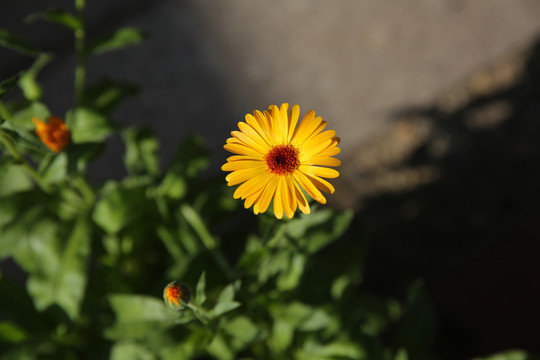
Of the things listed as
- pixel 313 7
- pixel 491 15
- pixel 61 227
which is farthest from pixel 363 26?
pixel 61 227

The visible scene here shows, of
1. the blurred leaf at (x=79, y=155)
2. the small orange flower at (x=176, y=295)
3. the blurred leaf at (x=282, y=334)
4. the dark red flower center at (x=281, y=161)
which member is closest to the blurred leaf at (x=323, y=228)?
the blurred leaf at (x=282, y=334)

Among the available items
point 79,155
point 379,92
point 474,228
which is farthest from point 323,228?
point 379,92

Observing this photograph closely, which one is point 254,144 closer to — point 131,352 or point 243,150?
A: point 243,150

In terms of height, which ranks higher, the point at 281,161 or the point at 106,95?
the point at 106,95

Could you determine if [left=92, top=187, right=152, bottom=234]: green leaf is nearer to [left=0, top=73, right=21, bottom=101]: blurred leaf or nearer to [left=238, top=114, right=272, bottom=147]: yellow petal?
[left=0, top=73, right=21, bottom=101]: blurred leaf

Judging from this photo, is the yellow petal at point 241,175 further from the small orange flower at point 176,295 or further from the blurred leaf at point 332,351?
the blurred leaf at point 332,351

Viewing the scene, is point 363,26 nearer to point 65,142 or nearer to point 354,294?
point 354,294
